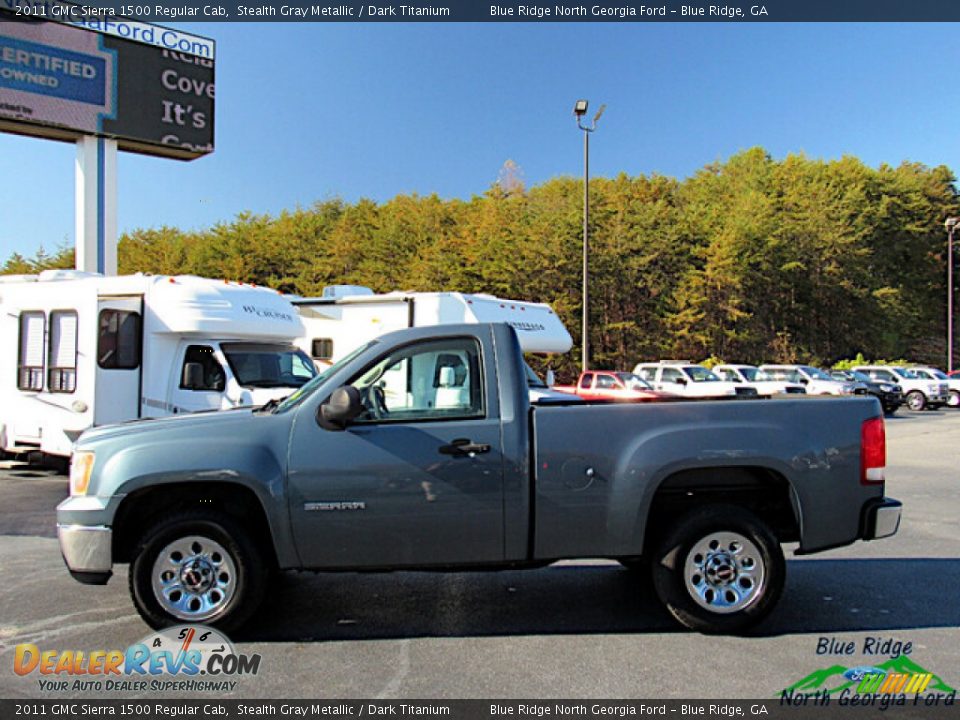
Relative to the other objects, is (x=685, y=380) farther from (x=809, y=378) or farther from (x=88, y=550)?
(x=88, y=550)

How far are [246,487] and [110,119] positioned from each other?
19.9m

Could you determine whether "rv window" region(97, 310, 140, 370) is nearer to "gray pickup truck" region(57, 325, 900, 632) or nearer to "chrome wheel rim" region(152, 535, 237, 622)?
"gray pickup truck" region(57, 325, 900, 632)

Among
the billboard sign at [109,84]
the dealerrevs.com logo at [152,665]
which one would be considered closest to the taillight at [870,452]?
the dealerrevs.com logo at [152,665]

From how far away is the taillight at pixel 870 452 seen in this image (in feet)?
15.8

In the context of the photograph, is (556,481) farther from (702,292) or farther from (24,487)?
(702,292)

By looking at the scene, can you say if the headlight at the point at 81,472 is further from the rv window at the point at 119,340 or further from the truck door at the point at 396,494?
the rv window at the point at 119,340

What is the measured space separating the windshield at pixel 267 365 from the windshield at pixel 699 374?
54.1 feet

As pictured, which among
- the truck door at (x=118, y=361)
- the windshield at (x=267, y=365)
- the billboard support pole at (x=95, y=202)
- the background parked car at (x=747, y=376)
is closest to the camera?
the truck door at (x=118, y=361)

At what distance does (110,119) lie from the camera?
21078mm

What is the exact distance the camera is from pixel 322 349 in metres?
16.4

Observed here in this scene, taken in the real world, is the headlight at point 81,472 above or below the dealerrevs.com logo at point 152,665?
above


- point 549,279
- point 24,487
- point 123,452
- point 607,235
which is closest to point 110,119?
point 24,487

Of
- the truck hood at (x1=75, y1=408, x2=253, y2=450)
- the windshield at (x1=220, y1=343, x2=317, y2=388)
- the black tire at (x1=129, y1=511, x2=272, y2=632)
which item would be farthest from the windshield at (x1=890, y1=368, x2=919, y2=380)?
the black tire at (x1=129, y1=511, x2=272, y2=632)

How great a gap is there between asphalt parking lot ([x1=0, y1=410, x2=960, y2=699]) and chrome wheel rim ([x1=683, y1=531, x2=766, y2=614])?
225mm
